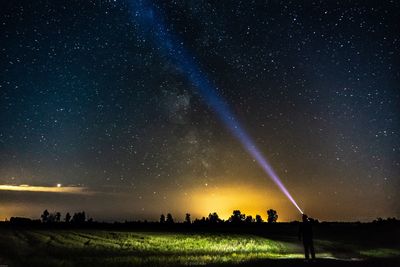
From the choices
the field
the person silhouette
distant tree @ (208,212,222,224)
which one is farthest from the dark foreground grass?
distant tree @ (208,212,222,224)

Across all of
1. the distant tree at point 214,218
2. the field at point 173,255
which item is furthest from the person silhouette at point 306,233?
the distant tree at point 214,218

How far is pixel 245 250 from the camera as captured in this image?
28234 mm

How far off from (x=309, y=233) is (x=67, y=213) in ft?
367

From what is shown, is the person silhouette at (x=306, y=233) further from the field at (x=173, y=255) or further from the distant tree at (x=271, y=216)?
the distant tree at (x=271, y=216)

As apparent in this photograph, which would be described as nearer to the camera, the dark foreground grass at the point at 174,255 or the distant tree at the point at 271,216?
the dark foreground grass at the point at 174,255

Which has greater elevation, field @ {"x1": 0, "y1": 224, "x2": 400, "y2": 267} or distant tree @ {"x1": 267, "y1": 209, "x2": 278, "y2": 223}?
distant tree @ {"x1": 267, "y1": 209, "x2": 278, "y2": 223}

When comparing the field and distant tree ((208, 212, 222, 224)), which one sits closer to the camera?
the field

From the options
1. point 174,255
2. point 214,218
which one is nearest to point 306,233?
point 174,255

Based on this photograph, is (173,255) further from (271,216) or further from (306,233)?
(271,216)

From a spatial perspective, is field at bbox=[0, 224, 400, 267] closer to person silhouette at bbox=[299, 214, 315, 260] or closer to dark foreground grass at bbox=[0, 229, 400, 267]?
dark foreground grass at bbox=[0, 229, 400, 267]

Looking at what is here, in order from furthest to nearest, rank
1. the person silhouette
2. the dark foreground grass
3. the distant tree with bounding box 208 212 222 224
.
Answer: the distant tree with bounding box 208 212 222 224 → the person silhouette → the dark foreground grass

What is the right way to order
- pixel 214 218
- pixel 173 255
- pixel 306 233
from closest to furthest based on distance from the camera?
1. pixel 306 233
2. pixel 173 255
3. pixel 214 218

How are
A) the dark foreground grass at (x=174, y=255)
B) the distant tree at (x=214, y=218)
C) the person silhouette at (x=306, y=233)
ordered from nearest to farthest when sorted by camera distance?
the dark foreground grass at (x=174, y=255), the person silhouette at (x=306, y=233), the distant tree at (x=214, y=218)

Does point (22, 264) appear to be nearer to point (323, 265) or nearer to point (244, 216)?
point (323, 265)
